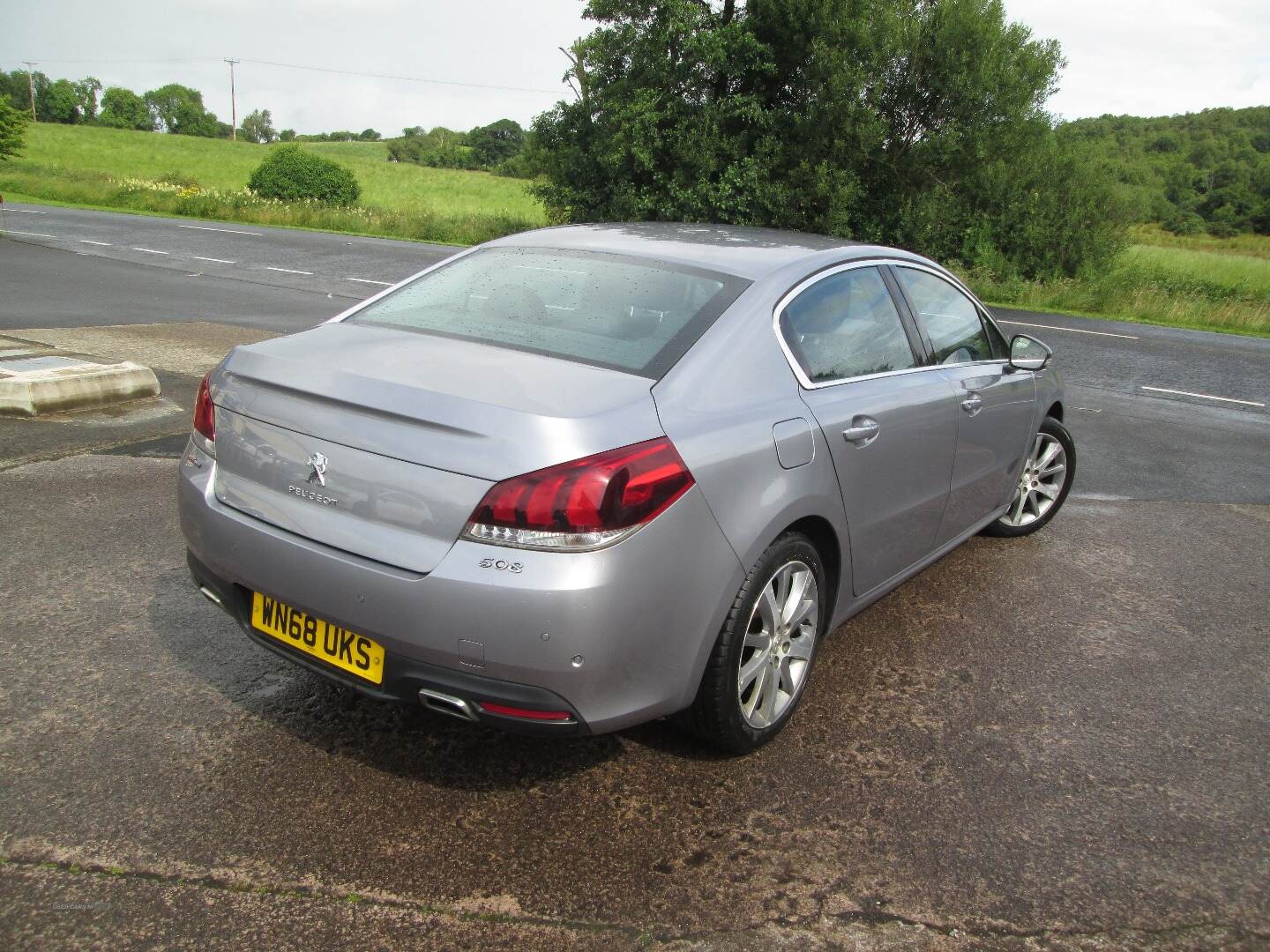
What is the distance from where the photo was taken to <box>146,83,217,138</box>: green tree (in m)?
126

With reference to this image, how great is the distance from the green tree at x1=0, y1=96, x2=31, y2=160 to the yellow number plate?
40.6m

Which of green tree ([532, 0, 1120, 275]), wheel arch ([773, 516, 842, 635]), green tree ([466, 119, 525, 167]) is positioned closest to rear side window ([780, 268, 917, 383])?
wheel arch ([773, 516, 842, 635])

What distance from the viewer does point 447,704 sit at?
102 inches

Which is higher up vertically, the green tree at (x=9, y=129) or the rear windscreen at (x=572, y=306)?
the green tree at (x=9, y=129)

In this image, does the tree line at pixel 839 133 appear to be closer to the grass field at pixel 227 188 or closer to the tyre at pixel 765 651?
the grass field at pixel 227 188

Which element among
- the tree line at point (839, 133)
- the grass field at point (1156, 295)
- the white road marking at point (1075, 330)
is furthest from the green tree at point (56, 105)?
the white road marking at point (1075, 330)

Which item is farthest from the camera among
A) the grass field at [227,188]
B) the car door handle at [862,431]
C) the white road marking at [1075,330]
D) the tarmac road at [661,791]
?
the grass field at [227,188]

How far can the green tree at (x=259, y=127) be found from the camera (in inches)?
5622

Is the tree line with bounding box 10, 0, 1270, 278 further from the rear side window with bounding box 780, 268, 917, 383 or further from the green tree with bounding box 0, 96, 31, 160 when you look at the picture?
the green tree with bounding box 0, 96, 31, 160

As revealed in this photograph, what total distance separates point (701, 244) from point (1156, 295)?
20.7 m

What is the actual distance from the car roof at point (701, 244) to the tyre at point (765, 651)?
3.28ft

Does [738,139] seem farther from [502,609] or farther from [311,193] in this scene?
[311,193]

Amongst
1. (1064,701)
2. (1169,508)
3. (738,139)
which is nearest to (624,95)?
(738,139)

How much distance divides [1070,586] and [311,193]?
42.3 meters
